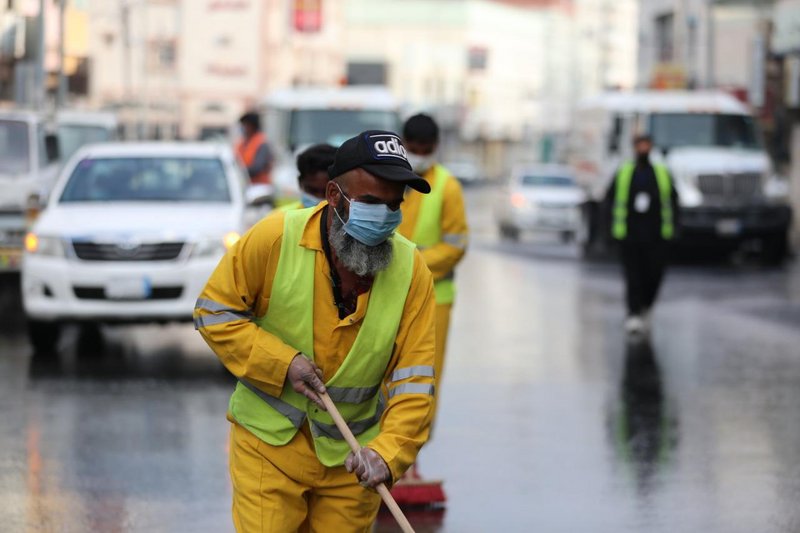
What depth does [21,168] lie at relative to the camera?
62.7 ft

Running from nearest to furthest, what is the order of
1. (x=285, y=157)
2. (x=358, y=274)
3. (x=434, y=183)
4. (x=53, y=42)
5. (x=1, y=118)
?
(x=358, y=274)
(x=434, y=183)
(x=1, y=118)
(x=285, y=157)
(x=53, y=42)

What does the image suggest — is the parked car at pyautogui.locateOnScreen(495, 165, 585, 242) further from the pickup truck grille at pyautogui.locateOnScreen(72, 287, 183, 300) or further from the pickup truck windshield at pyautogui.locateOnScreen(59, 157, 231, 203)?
the pickup truck grille at pyautogui.locateOnScreen(72, 287, 183, 300)

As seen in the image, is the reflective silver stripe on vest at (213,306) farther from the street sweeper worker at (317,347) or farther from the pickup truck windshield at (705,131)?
the pickup truck windshield at (705,131)

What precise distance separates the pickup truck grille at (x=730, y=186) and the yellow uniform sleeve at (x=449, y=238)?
1874 centimetres

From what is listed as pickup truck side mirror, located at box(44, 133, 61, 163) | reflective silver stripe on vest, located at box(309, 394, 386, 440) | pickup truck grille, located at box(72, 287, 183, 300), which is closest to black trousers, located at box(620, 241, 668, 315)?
pickup truck grille, located at box(72, 287, 183, 300)

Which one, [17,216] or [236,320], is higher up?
[236,320]

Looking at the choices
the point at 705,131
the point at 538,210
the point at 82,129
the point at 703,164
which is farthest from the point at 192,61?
the point at 82,129

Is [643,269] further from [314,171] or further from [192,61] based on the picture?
[192,61]

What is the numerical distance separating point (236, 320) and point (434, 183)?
3.98m

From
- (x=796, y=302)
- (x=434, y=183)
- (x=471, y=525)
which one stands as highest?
(x=434, y=183)

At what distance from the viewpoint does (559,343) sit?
15.5m

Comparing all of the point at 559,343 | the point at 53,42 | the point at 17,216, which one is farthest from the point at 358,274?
the point at 53,42

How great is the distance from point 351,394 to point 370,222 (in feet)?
1.78

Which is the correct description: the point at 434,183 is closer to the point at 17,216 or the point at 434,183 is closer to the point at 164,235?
the point at 164,235
